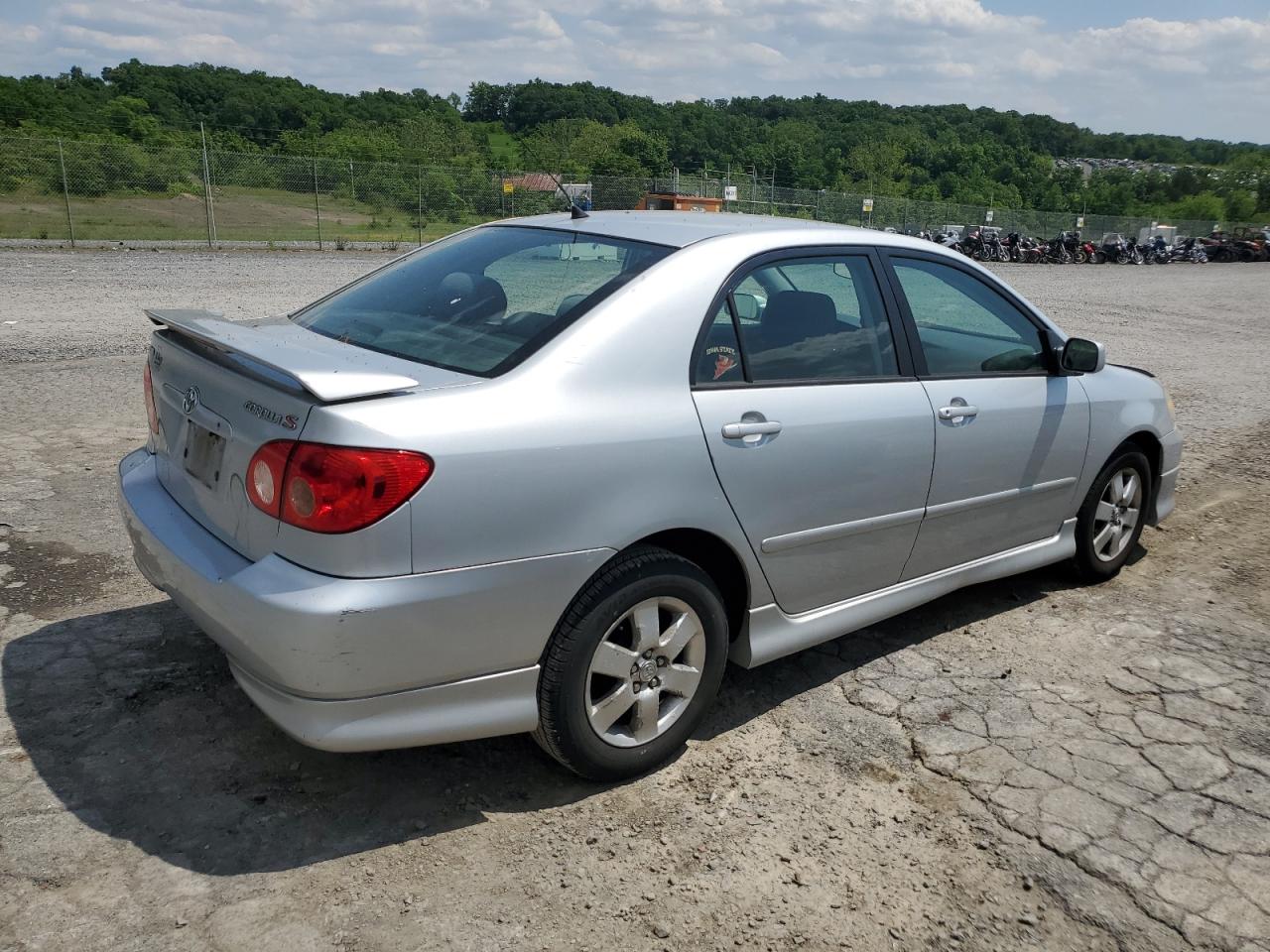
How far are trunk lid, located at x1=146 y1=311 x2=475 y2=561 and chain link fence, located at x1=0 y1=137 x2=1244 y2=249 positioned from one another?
23695mm

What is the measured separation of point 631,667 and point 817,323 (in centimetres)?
139

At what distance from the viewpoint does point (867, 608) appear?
3773 millimetres

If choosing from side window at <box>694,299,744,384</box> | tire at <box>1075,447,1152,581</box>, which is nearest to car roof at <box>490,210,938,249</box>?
side window at <box>694,299,744,384</box>

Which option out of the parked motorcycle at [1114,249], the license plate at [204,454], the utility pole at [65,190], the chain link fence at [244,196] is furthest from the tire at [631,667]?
the parked motorcycle at [1114,249]

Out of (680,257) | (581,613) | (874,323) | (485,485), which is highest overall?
(680,257)

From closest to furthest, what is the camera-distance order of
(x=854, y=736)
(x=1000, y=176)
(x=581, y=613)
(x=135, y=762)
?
(x=581, y=613) < (x=135, y=762) < (x=854, y=736) < (x=1000, y=176)

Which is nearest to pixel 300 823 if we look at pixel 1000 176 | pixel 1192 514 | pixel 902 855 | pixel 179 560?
pixel 179 560

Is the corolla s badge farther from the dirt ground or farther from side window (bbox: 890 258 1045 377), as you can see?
side window (bbox: 890 258 1045 377)

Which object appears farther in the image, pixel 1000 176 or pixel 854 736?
pixel 1000 176

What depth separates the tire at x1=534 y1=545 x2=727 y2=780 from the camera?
9.37ft

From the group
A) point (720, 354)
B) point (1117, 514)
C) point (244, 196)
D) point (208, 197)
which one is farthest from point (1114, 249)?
point (720, 354)

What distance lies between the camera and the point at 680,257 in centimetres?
328

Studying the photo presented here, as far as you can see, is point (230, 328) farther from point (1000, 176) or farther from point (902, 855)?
point (1000, 176)

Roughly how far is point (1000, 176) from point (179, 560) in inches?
3516
